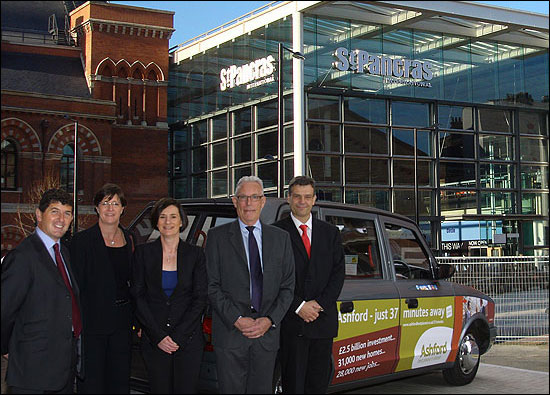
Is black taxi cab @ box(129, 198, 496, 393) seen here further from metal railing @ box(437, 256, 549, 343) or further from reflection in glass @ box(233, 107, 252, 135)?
reflection in glass @ box(233, 107, 252, 135)

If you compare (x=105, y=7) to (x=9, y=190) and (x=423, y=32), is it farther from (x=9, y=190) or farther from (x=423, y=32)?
(x=423, y=32)

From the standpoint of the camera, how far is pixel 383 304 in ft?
22.7

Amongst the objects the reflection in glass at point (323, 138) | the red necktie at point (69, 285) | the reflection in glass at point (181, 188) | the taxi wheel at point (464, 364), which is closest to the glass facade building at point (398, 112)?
the reflection in glass at point (323, 138)

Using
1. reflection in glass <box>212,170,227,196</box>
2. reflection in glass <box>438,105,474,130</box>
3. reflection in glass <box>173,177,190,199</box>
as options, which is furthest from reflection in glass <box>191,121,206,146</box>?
reflection in glass <box>438,105,474,130</box>

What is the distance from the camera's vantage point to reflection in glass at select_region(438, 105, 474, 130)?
40.2 m

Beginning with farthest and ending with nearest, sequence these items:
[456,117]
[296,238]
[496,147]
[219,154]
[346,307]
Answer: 1. [219,154]
2. [496,147]
3. [456,117]
4. [346,307]
5. [296,238]

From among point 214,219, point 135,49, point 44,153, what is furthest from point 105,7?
point 214,219

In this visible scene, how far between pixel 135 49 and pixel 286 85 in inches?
569

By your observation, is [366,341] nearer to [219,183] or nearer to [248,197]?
[248,197]

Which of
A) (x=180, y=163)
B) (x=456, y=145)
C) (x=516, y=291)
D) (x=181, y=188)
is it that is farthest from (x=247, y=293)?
(x=180, y=163)

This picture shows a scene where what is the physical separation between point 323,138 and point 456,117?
326 inches

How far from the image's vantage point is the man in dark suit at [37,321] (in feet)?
15.5

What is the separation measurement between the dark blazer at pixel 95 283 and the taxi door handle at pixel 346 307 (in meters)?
1.95

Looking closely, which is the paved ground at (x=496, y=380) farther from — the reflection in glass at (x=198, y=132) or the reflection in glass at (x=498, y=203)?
the reflection in glass at (x=198, y=132)
